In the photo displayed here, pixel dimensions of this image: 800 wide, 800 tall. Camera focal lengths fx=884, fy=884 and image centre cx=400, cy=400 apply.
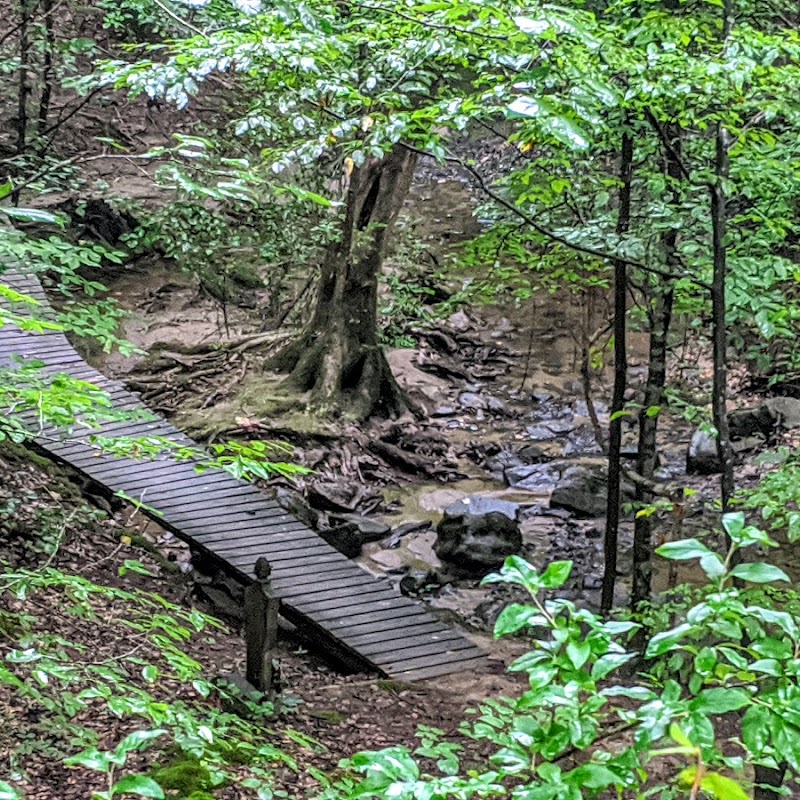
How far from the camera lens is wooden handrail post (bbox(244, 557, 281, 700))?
18.4ft

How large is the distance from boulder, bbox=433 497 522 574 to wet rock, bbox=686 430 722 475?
274cm

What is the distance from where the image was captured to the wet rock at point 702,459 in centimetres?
1120

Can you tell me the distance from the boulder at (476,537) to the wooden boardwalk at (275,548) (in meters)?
1.80

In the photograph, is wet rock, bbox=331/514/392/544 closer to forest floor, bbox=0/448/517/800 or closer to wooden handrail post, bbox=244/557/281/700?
forest floor, bbox=0/448/517/800

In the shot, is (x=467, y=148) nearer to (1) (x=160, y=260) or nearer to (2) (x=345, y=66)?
(1) (x=160, y=260)

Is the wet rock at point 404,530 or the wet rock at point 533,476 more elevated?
the wet rock at point 404,530

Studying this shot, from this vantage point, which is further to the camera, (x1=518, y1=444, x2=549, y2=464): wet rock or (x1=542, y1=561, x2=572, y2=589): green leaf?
(x1=518, y1=444, x2=549, y2=464): wet rock

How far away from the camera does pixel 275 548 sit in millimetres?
7602

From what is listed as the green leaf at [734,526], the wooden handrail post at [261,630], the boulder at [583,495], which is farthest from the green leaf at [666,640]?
the boulder at [583,495]

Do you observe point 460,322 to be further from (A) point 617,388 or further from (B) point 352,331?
(A) point 617,388

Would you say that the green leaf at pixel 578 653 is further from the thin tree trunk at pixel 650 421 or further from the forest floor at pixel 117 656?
the thin tree trunk at pixel 650 421

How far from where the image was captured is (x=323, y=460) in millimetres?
11312

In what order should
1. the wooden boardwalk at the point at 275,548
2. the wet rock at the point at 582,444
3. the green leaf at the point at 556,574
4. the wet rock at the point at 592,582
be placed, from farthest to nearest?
the wet rock at the point at 582,444, the wet rock at the point at 592,582, the wooden boardwalk at the point at 275,548, the green leaf at the point at 556,574

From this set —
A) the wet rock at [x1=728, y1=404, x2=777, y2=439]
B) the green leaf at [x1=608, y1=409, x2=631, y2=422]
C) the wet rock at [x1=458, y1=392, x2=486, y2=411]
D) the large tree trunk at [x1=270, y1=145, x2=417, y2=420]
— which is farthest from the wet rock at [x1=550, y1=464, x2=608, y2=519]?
the green leaf at [x1=608, y1=409, x2=631, y2=422]
